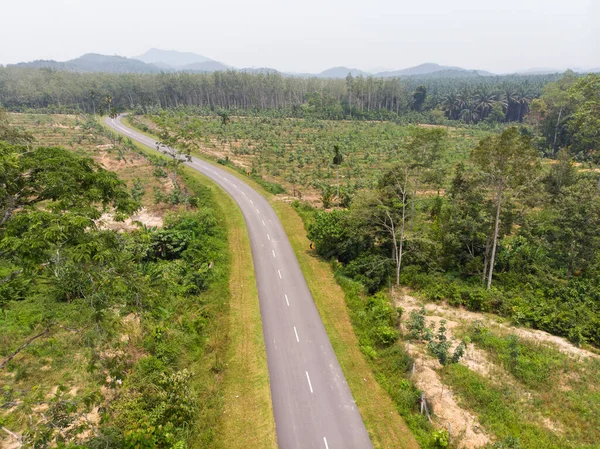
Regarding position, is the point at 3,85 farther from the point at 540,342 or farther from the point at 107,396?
the point at 540,342

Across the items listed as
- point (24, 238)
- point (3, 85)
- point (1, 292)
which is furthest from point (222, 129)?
point (3, 85)

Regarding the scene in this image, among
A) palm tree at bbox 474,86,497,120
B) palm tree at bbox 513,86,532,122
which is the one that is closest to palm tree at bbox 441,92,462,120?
palm tree at bbox 474,86,497,120

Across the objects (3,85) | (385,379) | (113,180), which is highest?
(3,85)

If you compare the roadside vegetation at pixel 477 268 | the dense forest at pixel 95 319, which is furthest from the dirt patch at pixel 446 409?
the dense forest at pixel 95 319

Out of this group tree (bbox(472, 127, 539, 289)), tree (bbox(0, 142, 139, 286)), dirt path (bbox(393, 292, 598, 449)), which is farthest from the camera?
tree (bbox(472, 127, 539, 289))

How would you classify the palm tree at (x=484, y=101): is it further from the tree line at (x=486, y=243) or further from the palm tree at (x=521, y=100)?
the tree line at (x=486, y=243)

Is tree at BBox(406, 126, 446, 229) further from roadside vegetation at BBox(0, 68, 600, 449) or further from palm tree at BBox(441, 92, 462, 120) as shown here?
palm tree at BBox(441, 92, 462, 120)

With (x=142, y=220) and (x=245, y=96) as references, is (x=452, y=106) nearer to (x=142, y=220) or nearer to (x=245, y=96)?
(x=245, y=96)
